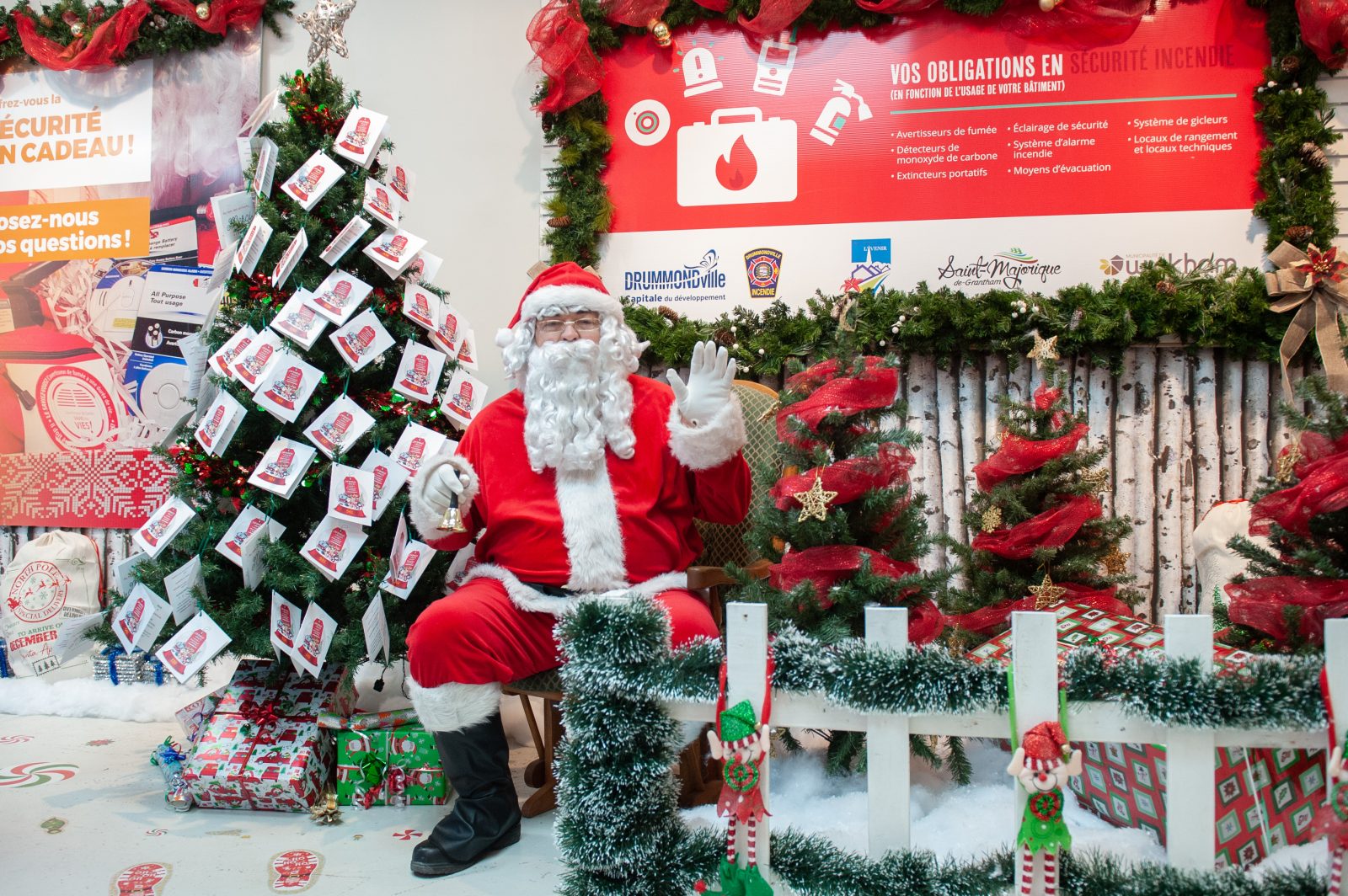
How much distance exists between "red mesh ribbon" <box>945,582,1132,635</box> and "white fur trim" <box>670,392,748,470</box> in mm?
891

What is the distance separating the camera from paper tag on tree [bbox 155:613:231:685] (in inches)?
115

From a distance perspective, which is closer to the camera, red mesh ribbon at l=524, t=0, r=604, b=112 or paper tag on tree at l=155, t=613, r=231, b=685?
paper tag on tree at l=155, t=613, r=231, b=685

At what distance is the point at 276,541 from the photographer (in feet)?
9.87

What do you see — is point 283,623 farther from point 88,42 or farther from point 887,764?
point 88,42

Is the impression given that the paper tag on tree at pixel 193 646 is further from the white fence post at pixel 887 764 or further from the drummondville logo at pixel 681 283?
the white fence post at pixel 887 764

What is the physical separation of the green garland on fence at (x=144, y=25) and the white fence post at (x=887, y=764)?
4007 millimetres

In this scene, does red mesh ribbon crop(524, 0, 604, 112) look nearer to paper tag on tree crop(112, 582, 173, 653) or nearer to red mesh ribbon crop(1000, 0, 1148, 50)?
red mesh ribbon crop(1000, 0, 1148, 50)

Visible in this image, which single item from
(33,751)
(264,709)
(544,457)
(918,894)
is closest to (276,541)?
(264,709)

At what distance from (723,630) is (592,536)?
58 centimetres

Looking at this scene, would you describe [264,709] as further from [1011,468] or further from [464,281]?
[1011,468]

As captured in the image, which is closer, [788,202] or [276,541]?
[276,541]

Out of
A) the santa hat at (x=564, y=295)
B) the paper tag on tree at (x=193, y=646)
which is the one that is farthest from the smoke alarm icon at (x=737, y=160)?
the paper tag on tree at (x=193, y=646)

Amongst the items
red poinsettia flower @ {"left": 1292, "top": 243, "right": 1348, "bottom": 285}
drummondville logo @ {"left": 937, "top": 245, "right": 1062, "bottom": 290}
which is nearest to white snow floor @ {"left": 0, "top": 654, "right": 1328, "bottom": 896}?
drummondville logo @ {"left": 937, "top": 245, "right": 1062, "bottom": 290}

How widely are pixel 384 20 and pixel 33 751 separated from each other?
3.30 meters
